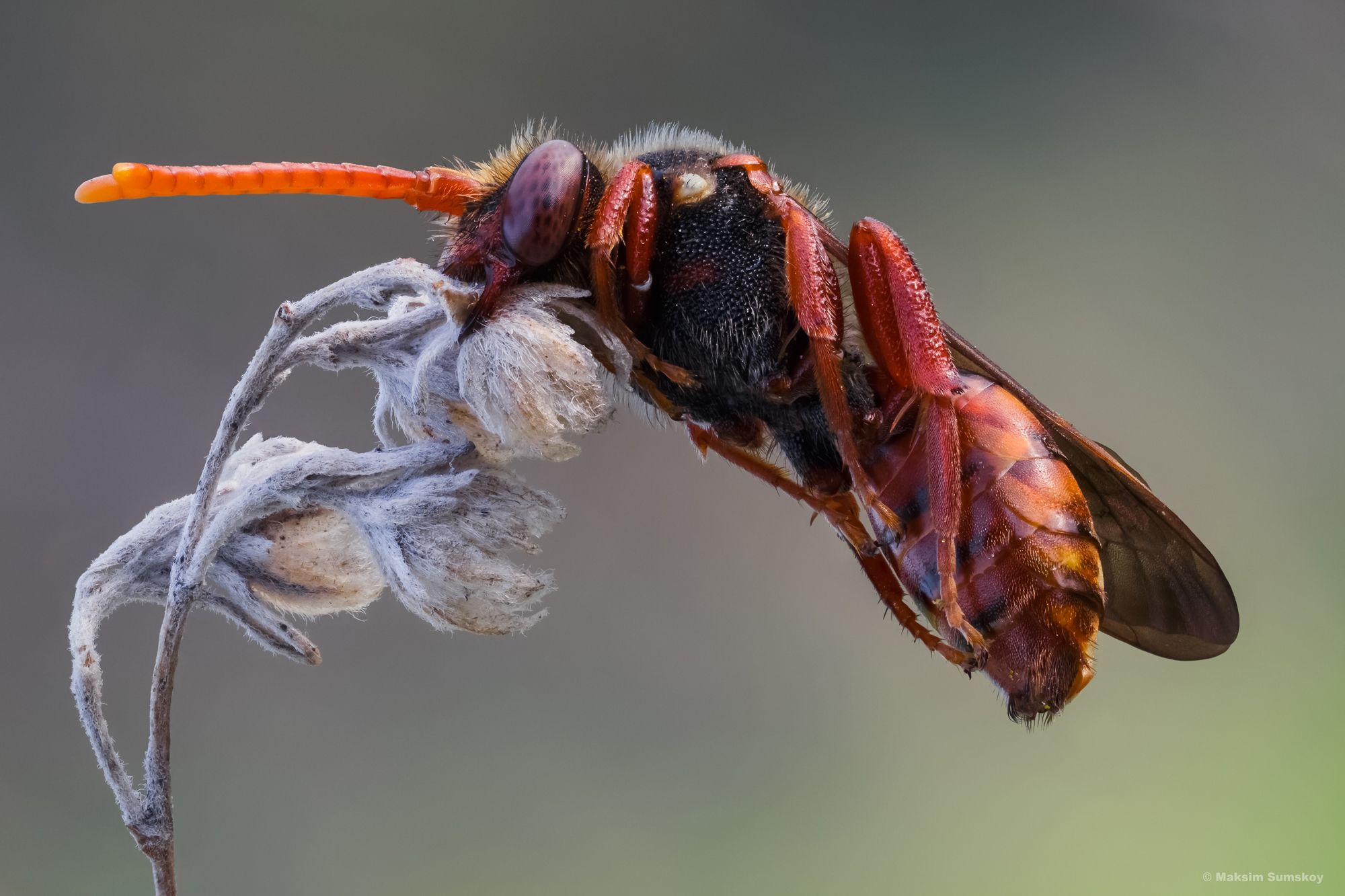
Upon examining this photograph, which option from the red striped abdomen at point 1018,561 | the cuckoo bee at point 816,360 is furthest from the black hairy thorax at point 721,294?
the red striped abdomen at point 1018,561

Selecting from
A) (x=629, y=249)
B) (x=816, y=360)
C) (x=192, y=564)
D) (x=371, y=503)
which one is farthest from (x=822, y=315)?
(x=192, y=564)

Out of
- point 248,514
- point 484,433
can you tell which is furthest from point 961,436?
point 248,514

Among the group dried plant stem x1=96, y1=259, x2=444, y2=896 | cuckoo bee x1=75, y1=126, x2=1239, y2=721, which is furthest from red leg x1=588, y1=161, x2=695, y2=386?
dried plant stem x1=96, y1=259, x2=444, y2=896

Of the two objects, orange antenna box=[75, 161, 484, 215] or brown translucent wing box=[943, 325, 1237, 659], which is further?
brown translucent wing box=[943, 325, 1237, 659]

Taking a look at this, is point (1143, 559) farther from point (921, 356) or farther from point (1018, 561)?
point (921, 356)

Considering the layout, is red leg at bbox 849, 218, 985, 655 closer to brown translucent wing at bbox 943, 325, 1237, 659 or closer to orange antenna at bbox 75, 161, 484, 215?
brown translucent wing at bbox 943, 325, 1237, 659

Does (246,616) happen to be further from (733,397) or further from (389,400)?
(733,397)

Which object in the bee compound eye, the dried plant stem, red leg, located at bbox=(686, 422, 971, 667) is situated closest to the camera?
the dried plant stem
